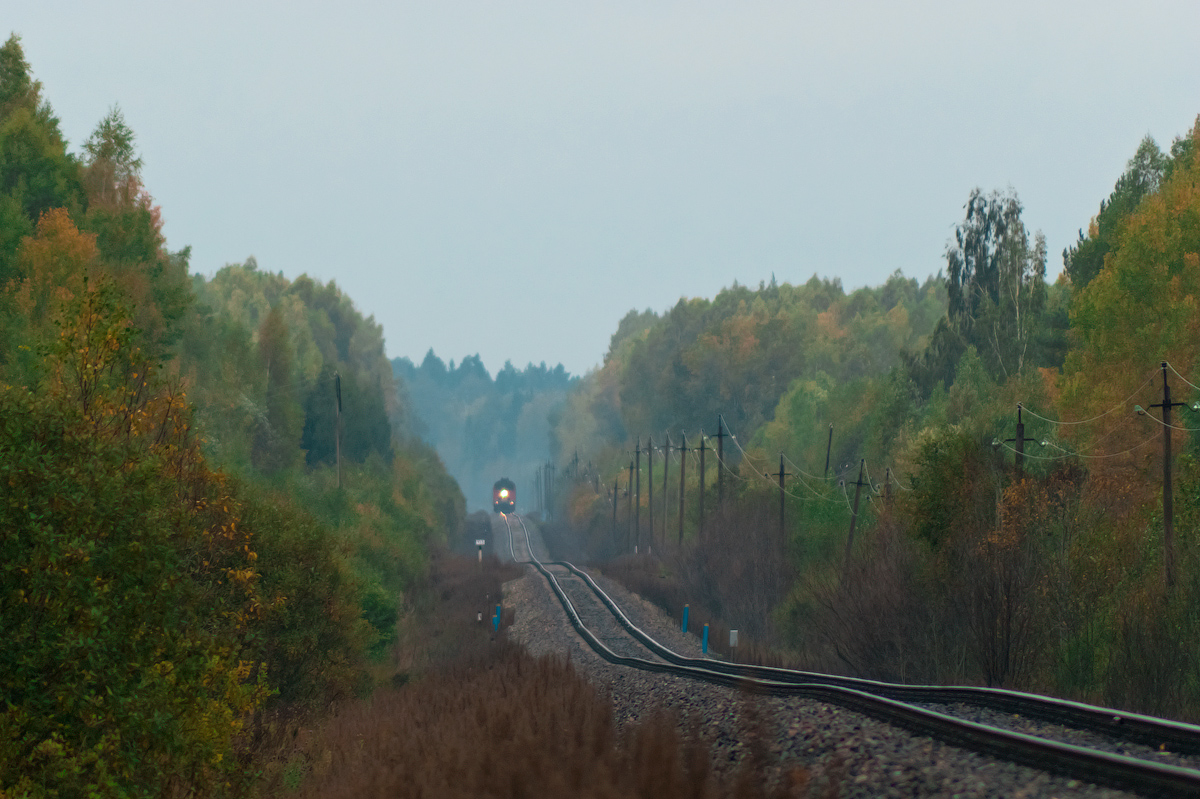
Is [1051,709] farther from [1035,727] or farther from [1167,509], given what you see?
[1167,509]

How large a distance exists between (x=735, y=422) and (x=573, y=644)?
8313cm

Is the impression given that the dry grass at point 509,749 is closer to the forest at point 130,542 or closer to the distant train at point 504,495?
the forest at point 130,542

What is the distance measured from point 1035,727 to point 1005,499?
17.2 meters

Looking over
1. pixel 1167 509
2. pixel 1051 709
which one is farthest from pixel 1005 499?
pixel 1051 709

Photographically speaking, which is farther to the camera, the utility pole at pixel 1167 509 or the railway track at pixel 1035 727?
the utility pole at pixel 1167 509

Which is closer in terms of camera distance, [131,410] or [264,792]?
[131,410]

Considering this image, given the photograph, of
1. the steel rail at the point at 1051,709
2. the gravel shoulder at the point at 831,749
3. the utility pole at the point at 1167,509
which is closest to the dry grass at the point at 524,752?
the gravel shoulder at the point at 831,749

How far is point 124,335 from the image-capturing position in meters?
14.4

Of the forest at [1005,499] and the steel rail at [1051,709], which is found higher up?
the forest at [1005,499]

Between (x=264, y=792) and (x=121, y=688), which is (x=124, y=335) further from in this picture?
(x=264, y=792)

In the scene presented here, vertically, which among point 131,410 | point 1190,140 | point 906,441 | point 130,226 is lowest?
point 131,410

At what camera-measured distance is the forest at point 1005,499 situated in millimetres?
23031

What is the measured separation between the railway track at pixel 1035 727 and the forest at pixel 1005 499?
5.48 meters

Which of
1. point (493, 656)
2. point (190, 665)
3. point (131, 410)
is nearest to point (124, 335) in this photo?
point (131, 410)
